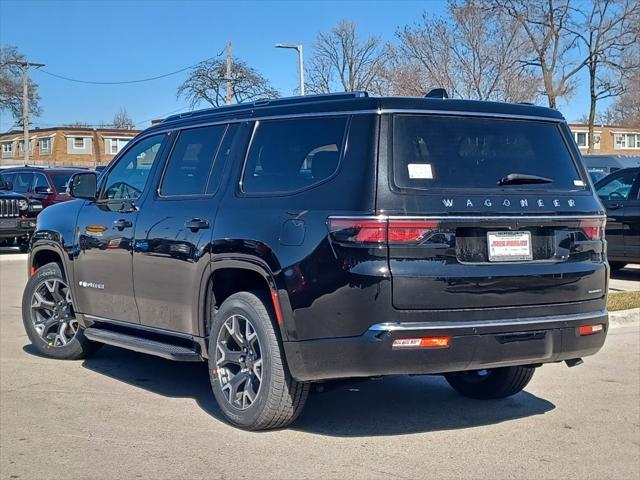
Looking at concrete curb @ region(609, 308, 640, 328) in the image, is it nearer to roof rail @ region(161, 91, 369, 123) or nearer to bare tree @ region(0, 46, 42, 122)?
roof rail @ region(161, 91, 369, 123)

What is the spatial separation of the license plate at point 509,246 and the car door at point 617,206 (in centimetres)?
845

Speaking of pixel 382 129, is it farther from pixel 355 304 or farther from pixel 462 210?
pixel 355 304

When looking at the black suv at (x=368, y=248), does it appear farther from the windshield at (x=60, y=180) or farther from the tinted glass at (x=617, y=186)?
the windshield at (x=60, y=180)

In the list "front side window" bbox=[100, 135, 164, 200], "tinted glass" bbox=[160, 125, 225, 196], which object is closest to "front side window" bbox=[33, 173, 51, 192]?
"front side window" bbox=[100, 135, 164, 200]

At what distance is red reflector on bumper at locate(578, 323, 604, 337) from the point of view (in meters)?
5.07

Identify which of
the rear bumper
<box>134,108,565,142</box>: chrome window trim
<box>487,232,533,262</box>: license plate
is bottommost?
the rear bumper

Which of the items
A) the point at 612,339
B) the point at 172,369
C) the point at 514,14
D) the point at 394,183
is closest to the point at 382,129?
the point at 394,183

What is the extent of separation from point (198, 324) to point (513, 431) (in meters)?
2.20

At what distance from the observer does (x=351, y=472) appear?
4566mm

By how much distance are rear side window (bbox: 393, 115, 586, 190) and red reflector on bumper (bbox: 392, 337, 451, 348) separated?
0.86 meters

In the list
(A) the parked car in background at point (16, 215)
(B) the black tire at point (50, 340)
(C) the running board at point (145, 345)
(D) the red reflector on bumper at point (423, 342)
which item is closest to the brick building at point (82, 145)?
(A) the parked car in background at point (16, 215)

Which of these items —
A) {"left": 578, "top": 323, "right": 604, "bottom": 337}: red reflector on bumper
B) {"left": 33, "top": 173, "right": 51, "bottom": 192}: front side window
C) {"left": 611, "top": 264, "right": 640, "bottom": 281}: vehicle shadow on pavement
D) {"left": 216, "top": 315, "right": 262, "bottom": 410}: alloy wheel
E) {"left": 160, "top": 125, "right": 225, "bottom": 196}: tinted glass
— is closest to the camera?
{"left": 578, "top": 323, "right": 604, "bottom": 337}: red reflector on bumper

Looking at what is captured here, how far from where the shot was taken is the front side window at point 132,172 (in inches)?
256

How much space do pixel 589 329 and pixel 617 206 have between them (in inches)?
329
